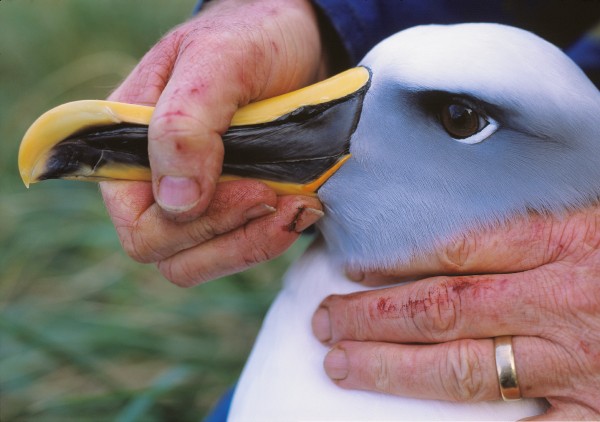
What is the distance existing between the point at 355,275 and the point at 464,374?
0.96ft

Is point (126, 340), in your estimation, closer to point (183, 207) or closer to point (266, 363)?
point (266, 363)

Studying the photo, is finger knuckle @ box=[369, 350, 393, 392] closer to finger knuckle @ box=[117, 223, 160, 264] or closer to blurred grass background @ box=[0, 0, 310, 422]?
finger knuckle @ box=[117, 223, 160, 264]

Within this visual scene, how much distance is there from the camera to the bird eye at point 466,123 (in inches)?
43.3

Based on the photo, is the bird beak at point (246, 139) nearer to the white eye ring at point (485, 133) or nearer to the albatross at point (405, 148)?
the albatross at point (405, 148)

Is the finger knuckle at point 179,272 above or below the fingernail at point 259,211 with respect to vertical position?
below

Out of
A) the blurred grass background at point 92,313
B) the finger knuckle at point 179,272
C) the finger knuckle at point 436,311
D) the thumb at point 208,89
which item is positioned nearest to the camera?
the thumb at point 208,89

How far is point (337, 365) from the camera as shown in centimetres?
121

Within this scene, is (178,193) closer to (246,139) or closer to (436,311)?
(246,139)

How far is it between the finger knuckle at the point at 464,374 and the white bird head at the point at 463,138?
0.19 meters

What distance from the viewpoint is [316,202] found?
122 cm

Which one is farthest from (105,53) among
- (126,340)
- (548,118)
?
(548,118)

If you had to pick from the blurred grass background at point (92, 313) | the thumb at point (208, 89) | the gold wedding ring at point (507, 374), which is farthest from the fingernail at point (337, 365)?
the blurred grass background at point (92, 313)

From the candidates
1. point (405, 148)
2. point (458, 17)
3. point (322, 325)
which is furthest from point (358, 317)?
point (458, 17)

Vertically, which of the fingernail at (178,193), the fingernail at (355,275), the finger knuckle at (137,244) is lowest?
the fingernail at (355,275)
